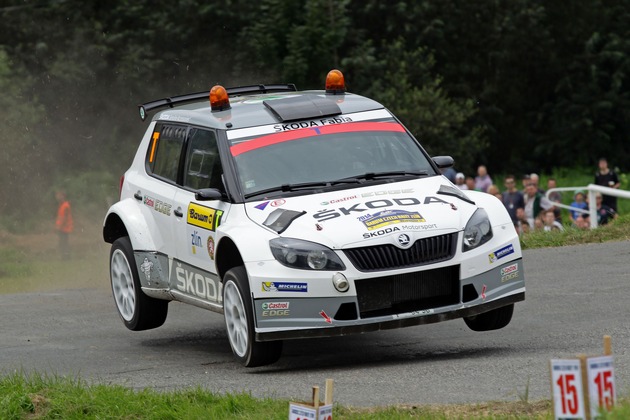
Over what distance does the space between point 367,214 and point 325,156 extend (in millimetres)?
1166

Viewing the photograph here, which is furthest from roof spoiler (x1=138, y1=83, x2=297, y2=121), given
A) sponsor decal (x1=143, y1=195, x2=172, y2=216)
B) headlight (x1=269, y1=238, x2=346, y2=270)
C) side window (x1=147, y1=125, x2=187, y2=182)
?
headlight (x1=269, y1=238, x2=346, y2=270)

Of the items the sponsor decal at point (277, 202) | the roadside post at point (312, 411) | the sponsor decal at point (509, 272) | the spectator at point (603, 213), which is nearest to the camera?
the roadside post at point (312, 411)

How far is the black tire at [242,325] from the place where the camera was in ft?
30.0

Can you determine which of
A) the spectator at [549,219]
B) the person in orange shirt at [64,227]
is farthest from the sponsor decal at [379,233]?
the person in orange shirt at [64,227]

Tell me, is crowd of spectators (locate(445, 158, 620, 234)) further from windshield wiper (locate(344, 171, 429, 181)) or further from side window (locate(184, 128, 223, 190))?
side window (locate(184, 128, 223, 190))

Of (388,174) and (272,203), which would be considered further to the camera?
(388,174)

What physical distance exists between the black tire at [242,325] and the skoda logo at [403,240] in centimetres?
112

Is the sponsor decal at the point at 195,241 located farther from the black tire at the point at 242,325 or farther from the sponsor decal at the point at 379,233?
the sponsor decal at the point at 379,233

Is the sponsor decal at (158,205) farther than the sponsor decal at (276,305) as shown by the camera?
Yes

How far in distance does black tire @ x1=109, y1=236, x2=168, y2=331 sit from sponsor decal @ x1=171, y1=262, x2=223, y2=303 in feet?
2.17

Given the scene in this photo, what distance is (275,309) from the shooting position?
897cm

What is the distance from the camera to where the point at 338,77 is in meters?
11.1

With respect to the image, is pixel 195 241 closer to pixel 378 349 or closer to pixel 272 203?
pixel 272 203

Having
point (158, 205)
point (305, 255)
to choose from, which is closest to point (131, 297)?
point (158, 205)
